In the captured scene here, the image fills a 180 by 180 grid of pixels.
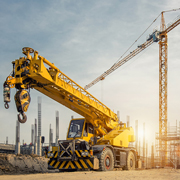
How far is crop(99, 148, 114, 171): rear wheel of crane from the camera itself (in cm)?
1491

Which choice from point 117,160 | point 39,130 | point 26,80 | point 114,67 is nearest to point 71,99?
point 26,80

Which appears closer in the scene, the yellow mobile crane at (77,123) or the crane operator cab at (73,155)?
the yellow mobile crane at (77,123)

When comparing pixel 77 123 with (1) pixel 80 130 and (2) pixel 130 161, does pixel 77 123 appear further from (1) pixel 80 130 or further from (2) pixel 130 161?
(2) pixel 130 161

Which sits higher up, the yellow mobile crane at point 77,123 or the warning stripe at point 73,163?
the yellow mobile crane at point 77,123

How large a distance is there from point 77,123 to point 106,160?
279 centimetres

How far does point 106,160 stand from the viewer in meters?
15.5

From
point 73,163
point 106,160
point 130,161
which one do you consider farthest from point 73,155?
point 130,161

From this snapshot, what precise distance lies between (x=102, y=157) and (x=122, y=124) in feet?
15.8

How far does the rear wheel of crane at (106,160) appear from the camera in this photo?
14.9 metres

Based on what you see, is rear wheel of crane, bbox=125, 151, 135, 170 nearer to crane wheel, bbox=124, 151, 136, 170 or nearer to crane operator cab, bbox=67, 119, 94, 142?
crane wheel, bbox=124, 151, 136, 170

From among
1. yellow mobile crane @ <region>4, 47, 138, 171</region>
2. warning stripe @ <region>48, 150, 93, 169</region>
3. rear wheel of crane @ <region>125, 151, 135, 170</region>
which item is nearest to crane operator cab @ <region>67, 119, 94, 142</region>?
yellow mobile crane @ <region>4, 47, 138, 171</region>

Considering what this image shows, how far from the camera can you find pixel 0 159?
1688 centimetres

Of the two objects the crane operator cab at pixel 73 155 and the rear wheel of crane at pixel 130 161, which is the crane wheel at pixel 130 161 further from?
the crane operator cab at pixel 73 155

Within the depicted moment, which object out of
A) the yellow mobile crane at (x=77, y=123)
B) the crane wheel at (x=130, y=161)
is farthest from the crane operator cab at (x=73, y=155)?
the crane wheel at (x=130, y=161)
